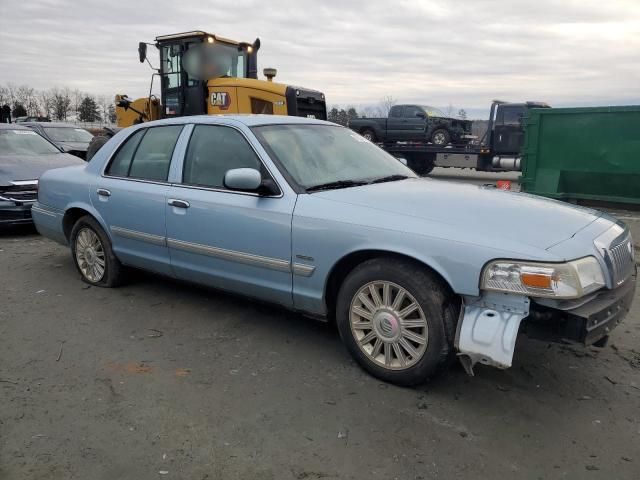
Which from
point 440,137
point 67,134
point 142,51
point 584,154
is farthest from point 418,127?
point 67,134

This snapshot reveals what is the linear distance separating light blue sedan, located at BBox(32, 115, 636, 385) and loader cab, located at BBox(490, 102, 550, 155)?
1286 cm

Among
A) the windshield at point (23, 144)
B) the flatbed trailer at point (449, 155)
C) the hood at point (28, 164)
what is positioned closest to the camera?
the hood at point (28, 164)

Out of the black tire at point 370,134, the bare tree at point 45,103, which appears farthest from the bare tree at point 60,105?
the black tire at point 370,134

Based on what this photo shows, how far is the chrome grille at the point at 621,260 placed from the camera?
305cm

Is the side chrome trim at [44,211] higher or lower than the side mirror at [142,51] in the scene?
lower

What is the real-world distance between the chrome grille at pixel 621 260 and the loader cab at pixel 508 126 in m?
13.5

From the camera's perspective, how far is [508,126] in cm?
1617

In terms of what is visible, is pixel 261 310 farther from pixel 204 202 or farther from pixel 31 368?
Answer: pixel 31 368

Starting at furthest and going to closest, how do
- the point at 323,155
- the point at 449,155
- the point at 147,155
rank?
1. the point at 449,155
2. the point at 147,155
3. the point at 323,155

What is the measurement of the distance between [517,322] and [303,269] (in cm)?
134

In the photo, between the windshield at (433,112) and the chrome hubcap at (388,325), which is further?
the windshield at (433,112)

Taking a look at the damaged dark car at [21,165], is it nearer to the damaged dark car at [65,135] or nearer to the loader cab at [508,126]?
the damaged dark car at [65,135]

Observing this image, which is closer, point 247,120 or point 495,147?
point 247,120

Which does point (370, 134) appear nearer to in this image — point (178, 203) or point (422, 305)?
point (178, 203)
